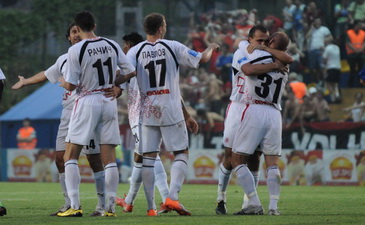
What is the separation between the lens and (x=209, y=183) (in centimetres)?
2488

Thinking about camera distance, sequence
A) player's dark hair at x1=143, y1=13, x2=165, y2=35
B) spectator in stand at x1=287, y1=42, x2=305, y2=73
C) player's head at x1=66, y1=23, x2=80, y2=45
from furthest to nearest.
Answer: spectator in stand at x1=287, y1=42, x2=305, y2=73 → player's head at x1=66, y1=23, x2=80, y2=45 → player's dark hair at x1=143, y1=13, x2=165, y2=35

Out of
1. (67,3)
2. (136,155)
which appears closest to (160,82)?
(136,155)

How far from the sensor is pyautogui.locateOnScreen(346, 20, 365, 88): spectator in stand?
25.4 metres

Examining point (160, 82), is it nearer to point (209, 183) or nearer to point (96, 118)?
point (96, 118)

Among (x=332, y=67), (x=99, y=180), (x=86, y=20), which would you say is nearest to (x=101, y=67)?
(x=86, y=20)

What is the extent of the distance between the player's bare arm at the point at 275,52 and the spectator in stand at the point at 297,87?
1462 cm

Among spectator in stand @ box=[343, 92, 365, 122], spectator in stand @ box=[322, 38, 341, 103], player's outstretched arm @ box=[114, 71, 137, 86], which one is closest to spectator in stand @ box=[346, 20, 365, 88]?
spectator in stand @ box=[322, 38, 341, 103]

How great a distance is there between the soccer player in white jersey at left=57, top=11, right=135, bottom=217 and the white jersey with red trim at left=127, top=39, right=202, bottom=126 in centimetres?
26

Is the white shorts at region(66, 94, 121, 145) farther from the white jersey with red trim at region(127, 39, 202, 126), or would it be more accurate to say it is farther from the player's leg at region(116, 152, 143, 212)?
the player's leg at region(116, 152, 143, 212)

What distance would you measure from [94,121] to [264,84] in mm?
1903

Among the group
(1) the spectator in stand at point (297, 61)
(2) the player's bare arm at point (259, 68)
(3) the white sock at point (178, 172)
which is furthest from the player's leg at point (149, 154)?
(1) the spectator in stand at point (297, 61)

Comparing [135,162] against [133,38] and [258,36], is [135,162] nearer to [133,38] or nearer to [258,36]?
[133,38]

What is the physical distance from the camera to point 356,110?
24.8m

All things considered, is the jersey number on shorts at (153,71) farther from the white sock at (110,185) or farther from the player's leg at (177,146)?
the white sock at (110,185)
